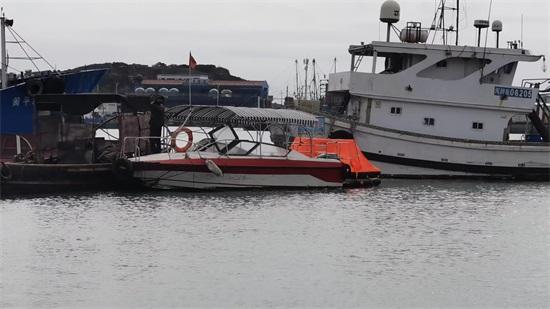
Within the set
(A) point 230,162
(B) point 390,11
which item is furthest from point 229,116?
(B) point 390,11

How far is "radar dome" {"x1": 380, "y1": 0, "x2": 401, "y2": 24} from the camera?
38938 millimetres

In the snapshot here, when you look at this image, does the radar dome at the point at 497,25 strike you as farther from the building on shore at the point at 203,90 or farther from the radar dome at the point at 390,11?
the building on shore at the point at 203,90

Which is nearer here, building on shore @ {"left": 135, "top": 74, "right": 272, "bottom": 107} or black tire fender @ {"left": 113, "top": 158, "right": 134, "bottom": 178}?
black tire fender @ {"left": 113, "top": 158, "right": 134, "bottom": 178}

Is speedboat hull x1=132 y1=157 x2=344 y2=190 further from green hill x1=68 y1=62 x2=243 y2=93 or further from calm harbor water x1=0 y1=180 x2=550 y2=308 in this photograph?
green hill x1=68 y1=62 x2=243 y2=93

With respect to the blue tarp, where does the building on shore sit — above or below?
above

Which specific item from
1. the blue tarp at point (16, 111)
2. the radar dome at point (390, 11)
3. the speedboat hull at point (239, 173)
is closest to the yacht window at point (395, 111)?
the radar dome at point (390, 11)

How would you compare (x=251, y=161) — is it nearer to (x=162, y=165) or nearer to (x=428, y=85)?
(x=162, y=165)

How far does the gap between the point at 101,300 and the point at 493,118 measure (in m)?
25.7

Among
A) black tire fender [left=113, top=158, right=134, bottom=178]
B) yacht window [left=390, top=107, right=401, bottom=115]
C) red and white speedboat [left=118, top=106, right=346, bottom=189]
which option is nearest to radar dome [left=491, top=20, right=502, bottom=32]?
yacht window [left=390, top=107, right=401, bottom=115]

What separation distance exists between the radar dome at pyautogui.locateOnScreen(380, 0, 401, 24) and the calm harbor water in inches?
401

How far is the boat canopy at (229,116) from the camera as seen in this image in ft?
104

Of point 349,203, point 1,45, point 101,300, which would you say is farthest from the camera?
point 1,45

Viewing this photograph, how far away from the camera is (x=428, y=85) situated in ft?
124

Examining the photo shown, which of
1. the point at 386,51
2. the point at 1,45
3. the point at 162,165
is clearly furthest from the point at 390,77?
the point at 1,45
